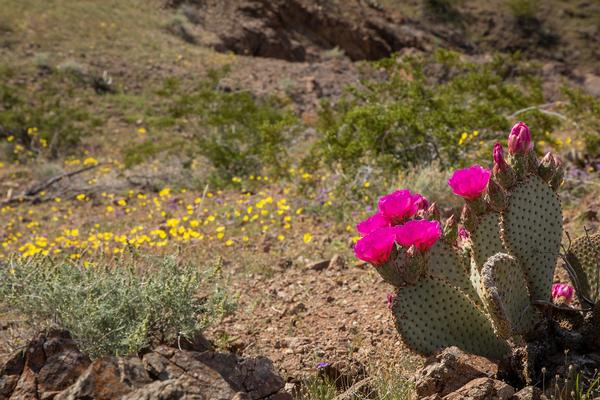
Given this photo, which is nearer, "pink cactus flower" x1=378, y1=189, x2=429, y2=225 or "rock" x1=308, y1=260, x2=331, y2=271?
→ "pink cactus flower" x1=378, y1=189, x2=429, y2=225

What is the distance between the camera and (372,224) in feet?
7.86

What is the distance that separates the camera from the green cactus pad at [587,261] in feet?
8.52

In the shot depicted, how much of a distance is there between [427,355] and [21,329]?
7.37 feet

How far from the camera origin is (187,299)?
10.1ft

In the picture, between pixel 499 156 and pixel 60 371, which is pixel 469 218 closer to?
pixel 499 156

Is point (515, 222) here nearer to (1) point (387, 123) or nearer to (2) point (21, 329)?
(2) point (21, 329)

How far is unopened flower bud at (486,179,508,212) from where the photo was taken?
7.90ft

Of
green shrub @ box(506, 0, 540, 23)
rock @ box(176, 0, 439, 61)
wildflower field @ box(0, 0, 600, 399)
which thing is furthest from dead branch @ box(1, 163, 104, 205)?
green shrub @ box(506, 0, 540, 23)

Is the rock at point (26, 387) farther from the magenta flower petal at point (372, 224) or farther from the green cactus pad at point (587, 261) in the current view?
the green cactus pad at point (587, 261)

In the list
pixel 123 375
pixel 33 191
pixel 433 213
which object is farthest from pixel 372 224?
pixel 33 191

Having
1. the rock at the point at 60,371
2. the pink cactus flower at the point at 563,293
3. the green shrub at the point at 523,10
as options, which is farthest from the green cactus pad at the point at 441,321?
the green shrub at the point at 523,10

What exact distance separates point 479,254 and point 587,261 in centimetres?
50

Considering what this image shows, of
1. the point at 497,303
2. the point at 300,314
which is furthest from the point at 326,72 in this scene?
the point at 497,303

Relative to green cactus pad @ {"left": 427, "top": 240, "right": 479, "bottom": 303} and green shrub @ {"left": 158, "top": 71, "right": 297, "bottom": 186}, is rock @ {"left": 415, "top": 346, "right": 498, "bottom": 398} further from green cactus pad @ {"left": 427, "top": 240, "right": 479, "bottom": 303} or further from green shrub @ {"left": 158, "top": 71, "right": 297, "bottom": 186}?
green shrub @ {"left": 158, "top": 71, "right": 297, "bottom": 186}
